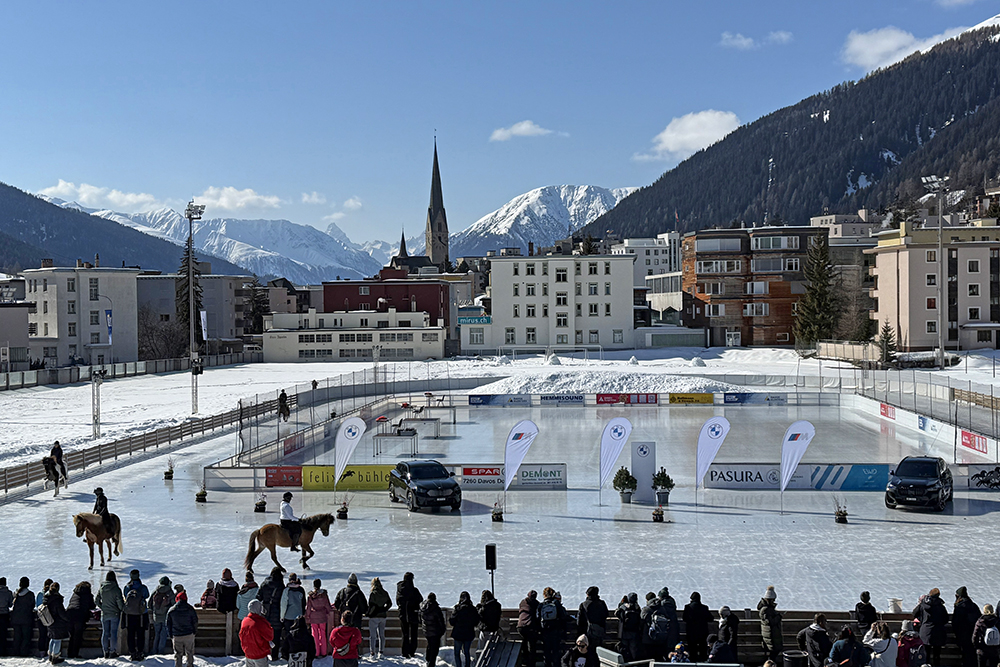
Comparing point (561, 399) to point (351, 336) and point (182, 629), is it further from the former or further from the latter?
point (182, 629)

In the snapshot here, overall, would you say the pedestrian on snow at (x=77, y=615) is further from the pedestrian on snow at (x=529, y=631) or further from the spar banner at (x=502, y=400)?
the spar banner at (x=502, y=400)

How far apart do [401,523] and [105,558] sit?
762cm

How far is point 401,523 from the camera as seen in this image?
25938 millimetres

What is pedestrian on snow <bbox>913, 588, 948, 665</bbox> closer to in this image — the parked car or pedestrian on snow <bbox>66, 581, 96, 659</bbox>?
pedestrian on snow <bbox>66, 581, 96, 659</bbox>

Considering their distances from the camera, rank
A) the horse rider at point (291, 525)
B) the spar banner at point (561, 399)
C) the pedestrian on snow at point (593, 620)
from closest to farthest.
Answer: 1. the pedestrian on snow at point (593, 620)
2. the horse rider at point (291, 525)
3. the spar banner at point (561, 399)

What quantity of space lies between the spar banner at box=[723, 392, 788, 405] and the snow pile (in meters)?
1.53

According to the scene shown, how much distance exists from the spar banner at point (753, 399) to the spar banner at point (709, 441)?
30.9 m

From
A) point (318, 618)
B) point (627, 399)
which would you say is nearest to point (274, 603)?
point (318, 618)

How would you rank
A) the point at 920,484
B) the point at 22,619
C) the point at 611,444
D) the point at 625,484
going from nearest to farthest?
1. the point at 22,619
2. the point at 920,484
3. the point at 611,444
4. the point at 625,484

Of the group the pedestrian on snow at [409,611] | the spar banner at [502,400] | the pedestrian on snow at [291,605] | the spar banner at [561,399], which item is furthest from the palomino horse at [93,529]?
the spar banner at [561,399]

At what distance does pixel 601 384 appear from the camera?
61.5 metres

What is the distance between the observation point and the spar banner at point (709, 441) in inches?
1099

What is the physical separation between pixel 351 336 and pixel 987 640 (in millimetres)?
87032

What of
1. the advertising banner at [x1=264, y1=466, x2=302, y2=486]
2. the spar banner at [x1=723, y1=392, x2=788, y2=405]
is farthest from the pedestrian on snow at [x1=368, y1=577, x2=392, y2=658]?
the spar banner at [x1=723, y1=392, x2=788, y2=405]
